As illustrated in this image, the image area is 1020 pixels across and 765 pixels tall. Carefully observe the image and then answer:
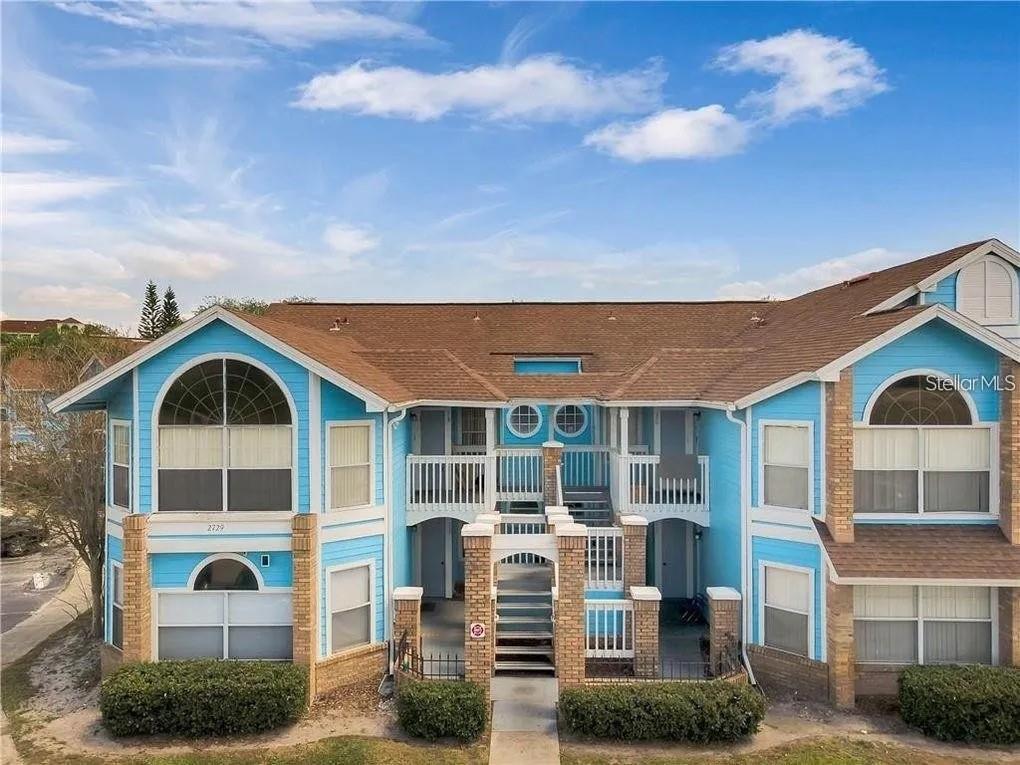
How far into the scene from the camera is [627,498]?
45.6ft

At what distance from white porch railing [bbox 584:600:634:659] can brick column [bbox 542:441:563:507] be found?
3.41 m

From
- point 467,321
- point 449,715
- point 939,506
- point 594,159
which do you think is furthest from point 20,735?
point 594,159

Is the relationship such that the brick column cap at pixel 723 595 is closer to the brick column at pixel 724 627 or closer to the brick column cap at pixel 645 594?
the brick column at pixel 724 627

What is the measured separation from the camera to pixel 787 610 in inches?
455

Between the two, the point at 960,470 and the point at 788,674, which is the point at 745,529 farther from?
the point at 960,470

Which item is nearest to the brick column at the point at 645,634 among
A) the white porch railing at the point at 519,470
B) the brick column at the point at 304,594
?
the white porch railing at the point at 519,470

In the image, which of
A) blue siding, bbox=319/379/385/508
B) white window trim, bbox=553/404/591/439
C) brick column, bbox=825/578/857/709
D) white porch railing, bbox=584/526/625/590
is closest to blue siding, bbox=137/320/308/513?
blue siding, bbox=319/379/385/508

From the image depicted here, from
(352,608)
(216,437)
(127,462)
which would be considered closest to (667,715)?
(352,608)

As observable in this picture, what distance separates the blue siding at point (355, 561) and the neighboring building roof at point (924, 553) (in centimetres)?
854

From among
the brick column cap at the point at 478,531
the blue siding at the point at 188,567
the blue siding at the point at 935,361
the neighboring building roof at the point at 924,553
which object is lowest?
Answer: the blue siding at the point at 188,567

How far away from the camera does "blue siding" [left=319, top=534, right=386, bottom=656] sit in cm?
1152

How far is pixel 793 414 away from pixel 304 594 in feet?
32.3

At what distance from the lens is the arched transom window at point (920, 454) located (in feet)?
36.6

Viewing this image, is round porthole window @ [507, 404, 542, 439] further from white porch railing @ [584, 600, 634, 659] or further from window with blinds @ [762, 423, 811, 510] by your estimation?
window with blinds @ [762, 423, 811, 510]
